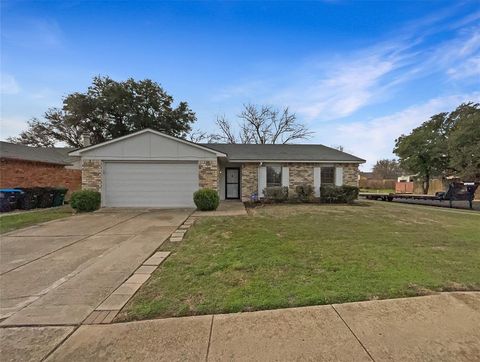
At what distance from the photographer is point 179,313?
9.25 ft

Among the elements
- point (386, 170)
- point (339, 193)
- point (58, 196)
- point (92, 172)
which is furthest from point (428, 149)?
point (58, 196)

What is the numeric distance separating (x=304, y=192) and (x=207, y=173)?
5880 millimetres

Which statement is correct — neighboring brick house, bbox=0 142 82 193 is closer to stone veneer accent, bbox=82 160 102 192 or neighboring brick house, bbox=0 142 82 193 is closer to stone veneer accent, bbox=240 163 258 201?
stone veneer accent, bbox=82 160 102 192

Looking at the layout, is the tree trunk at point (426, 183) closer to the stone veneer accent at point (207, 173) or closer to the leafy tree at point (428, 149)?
the leafy tree at point (428, 149)

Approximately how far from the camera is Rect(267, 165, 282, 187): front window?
1533 cm

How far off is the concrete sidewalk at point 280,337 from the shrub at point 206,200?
830cm

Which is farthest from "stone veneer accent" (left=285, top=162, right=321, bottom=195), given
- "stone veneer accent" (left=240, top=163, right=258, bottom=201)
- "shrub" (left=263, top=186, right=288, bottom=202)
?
"stone veneer accent" (left=240, top=163, right=258, bottom=201)

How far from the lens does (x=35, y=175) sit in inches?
620

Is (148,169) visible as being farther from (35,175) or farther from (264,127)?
(264,127)

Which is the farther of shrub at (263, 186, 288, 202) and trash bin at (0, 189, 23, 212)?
shrub at (263, 186, 288, 202)

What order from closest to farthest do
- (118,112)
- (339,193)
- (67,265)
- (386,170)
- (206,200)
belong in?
(67,265) < (206,200) < (339,193) < (118,112) < (386,170)

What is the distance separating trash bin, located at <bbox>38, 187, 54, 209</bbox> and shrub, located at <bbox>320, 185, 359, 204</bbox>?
572 inches

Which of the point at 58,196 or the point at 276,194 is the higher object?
the point at 276,194

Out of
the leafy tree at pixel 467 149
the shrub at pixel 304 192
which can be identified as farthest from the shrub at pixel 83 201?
the leafy tree at pixel 467 149
